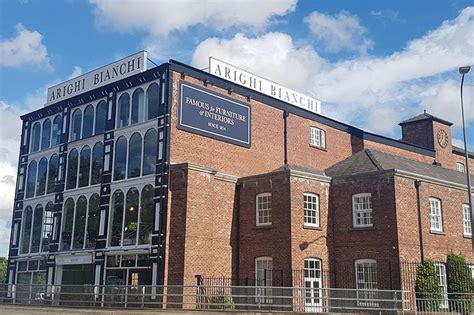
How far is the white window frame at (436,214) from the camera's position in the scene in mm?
27047

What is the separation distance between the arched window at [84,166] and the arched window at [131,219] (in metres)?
4.19

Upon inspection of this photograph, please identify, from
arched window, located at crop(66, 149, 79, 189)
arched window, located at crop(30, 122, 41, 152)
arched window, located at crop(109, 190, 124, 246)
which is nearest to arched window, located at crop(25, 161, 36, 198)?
arched window, located at crop(30, 122, 41, 152)

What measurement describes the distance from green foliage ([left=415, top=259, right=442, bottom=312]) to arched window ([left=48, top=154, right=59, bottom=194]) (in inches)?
867


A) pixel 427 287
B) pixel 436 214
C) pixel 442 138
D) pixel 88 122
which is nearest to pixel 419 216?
pixel 436 214

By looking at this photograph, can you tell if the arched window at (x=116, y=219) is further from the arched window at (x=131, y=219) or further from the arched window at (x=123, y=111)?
the arched window at (x=123, y=111)

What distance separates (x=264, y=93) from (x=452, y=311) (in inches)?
649

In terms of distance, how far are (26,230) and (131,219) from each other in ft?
34.6

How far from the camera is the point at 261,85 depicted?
33.8m

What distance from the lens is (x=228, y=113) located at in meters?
30.3

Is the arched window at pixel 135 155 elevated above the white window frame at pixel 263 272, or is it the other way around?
the arched window at pixel 135 155

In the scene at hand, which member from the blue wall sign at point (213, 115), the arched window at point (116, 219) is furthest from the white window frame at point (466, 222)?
the arched window at point (116, 219)

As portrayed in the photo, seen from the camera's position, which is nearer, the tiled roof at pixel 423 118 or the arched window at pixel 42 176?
the arched window at pixel 42 176

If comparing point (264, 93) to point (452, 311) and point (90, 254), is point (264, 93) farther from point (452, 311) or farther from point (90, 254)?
point (452, 311)

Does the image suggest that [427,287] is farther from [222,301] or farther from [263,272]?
[222,301]
